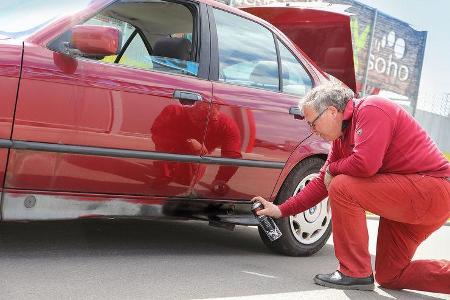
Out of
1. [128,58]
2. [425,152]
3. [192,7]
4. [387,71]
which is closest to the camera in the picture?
[425,152]

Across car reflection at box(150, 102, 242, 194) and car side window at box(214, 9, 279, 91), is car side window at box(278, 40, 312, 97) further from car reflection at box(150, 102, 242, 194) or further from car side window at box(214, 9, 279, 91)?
car reflection at box(150, 102, 242, 194)

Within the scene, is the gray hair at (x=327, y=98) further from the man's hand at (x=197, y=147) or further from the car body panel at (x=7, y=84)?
the car body panel at (x=7, y=84)

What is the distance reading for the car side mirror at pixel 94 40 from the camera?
3463 mm

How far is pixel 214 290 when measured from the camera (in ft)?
11.5

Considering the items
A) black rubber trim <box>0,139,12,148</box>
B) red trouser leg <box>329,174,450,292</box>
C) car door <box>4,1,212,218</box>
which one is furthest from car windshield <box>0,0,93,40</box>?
red trouser leg <box>329,174,450,292</box>

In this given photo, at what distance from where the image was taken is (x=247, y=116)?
4340 millimetres

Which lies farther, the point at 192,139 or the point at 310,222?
the point at 310,222

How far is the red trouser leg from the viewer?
12.0ft

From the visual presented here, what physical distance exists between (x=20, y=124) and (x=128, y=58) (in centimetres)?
92

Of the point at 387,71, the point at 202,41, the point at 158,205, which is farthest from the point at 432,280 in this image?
the point at 387,71

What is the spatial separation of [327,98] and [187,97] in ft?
2.74

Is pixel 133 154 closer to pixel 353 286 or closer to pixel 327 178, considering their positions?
pixel 327 178

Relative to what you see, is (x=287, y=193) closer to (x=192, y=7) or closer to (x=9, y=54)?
(x=192, y=7)

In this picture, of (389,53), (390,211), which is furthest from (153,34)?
(389,53)
